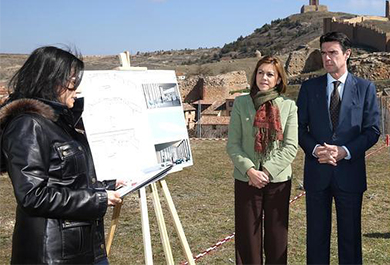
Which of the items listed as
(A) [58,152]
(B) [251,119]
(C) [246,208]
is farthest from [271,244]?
(A) [58,152]

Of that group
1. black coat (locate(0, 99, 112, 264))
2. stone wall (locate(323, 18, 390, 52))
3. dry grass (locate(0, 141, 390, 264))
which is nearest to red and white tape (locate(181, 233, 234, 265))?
dry grass (locate(0, 141, 390, 264))

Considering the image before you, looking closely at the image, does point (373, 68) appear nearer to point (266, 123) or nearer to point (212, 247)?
point (212, 247)

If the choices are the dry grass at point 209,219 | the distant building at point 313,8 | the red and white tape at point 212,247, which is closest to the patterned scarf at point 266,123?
the dry grass at point 209,219

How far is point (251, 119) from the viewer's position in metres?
3.63

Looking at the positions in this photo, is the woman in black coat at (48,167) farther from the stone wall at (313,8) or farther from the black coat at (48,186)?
the stone wall at (313,8)

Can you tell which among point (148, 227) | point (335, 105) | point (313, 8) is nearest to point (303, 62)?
point (335, 105)

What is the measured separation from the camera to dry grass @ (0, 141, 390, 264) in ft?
16.6

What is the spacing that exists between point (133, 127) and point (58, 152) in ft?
4.92

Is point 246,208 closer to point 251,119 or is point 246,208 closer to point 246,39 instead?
point 251,119

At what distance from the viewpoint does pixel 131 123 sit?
3.77 meters

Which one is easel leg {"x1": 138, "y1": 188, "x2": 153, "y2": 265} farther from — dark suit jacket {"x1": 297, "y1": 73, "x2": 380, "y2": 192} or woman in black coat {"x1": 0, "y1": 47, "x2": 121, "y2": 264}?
dark suit jacket {"x1": 297, "y1": 73, "x2": 380, "y2": 192}

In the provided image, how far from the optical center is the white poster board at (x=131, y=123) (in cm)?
361

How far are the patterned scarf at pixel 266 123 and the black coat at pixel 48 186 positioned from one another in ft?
4.99

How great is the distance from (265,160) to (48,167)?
181cm
